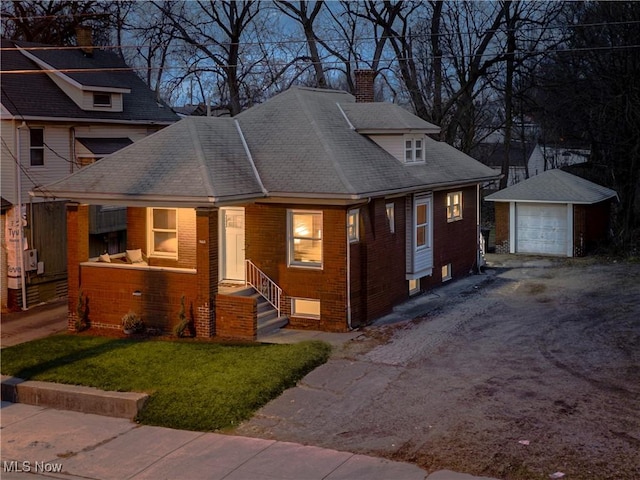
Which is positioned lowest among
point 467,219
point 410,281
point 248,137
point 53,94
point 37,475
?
point 37,475

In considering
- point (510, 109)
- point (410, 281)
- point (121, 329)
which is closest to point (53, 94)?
point (121, 329)

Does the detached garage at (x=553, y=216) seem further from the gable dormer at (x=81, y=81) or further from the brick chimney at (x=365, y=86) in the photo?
the gable dormer at (x=81, y=81)

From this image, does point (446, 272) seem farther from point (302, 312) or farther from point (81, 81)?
point (81, 81)

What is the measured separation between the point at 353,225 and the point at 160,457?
9.45 meters

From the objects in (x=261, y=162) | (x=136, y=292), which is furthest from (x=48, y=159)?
(x=261, y=162)

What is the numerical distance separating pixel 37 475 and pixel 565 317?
1386 centimetres

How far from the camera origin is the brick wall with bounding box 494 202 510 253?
34375mm

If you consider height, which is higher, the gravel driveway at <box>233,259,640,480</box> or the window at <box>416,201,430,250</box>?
the window at <box>416,201,430,250</box>

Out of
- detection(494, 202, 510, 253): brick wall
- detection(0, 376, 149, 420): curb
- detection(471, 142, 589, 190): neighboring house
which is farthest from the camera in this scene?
detection(471, 142, 589, 190): neighboring house

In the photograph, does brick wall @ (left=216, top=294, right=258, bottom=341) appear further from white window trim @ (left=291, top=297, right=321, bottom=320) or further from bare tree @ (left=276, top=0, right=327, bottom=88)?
bare tree @ (left=276, top=0, right=327, bottom=88)

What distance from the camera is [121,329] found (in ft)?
63.5

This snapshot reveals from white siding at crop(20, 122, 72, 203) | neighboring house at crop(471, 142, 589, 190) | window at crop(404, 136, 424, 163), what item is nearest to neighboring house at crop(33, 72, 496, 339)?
window at crop(404, 136, 424, 163)

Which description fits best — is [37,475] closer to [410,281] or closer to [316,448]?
[316,448]

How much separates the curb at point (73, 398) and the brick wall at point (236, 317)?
4.29m
